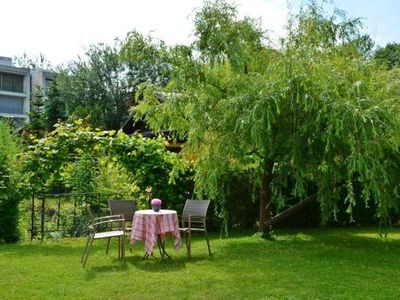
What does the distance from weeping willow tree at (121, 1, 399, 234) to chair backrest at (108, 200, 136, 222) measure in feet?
4.83

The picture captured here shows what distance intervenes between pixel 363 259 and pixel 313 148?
2109 mm

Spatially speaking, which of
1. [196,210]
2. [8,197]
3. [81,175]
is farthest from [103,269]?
[81,175]

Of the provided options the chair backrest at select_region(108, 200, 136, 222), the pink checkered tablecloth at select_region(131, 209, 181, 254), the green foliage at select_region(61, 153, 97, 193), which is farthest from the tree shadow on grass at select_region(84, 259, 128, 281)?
the green foliage at select_region(61, 153, 97, 193)

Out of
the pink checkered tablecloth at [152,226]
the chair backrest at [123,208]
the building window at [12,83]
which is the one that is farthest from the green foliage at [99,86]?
the pink checkered tablecloth at [152,226]

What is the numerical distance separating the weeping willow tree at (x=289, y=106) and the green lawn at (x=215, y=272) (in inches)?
40.0

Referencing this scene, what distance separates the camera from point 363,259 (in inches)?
311

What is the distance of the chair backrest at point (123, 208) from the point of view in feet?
28.5

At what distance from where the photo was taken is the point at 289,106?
8.66m

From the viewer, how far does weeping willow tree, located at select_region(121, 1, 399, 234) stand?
7867 millimetres

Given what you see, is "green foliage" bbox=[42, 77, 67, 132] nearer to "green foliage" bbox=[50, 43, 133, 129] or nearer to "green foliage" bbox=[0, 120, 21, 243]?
"green foliage" bbox=[50, 43, 133, 129]

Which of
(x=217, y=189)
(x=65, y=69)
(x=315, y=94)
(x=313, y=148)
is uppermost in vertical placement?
(x=65, y=69)

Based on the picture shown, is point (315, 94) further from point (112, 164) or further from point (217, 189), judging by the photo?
point (112, 164)

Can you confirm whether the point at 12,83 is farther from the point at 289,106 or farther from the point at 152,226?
the point at 152,226

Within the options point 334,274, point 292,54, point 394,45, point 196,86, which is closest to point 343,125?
point 292,54
